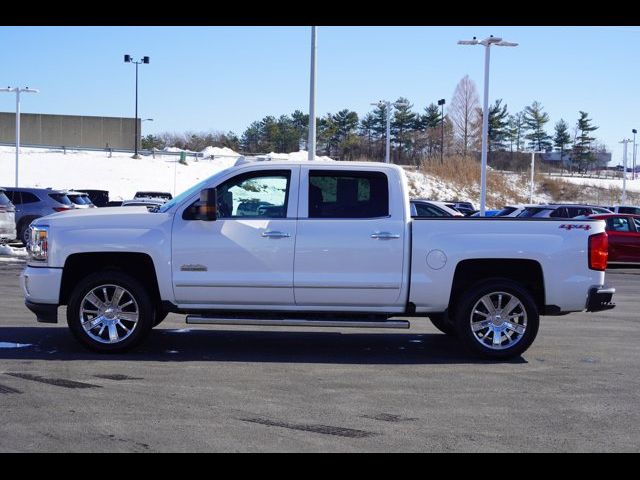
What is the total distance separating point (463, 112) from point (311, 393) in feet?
263

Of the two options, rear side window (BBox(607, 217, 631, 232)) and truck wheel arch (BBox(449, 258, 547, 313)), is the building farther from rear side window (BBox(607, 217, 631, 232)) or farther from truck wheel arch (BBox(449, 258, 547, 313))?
truck wheel arch (BBox(449, 258, 547, 313))

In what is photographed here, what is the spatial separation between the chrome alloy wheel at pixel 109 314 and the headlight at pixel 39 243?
668mm

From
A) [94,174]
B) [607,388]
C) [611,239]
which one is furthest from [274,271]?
[94,174]

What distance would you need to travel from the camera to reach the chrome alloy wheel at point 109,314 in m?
8.79

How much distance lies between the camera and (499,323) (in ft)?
29.3

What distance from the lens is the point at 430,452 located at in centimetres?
564

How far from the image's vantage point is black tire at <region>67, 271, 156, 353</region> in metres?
8.73

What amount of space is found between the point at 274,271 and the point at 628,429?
3.85 meters

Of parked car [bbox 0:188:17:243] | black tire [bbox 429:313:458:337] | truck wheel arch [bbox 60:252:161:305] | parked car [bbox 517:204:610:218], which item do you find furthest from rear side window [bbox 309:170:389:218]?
parked car [bbox 517:204:610:218]

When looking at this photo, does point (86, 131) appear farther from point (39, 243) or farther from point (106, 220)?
point (106, 220)

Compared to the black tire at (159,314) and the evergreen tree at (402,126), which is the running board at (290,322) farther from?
the evergreen tree at (402,126)

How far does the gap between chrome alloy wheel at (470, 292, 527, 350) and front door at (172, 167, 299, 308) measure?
2.05 metres
